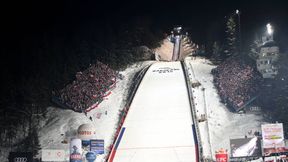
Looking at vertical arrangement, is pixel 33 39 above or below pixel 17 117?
above

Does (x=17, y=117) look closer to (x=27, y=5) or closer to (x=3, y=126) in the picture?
(x=3, y=126)

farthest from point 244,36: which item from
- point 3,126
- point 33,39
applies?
point 3,126

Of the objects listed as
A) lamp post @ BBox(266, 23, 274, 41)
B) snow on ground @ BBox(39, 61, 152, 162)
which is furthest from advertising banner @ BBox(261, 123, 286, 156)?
lamp post @ BBox(266, 23, 274, 41)

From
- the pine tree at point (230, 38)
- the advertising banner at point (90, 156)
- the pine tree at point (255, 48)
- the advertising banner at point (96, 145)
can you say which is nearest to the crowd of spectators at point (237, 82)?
the pine tree at point (255, 48)

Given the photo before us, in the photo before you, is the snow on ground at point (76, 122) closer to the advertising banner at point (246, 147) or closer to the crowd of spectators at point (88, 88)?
the crowd of spectators at point (88, 88)

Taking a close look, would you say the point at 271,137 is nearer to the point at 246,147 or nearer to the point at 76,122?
the point at 246,147

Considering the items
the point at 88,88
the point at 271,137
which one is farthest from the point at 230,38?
the point at 271,137
